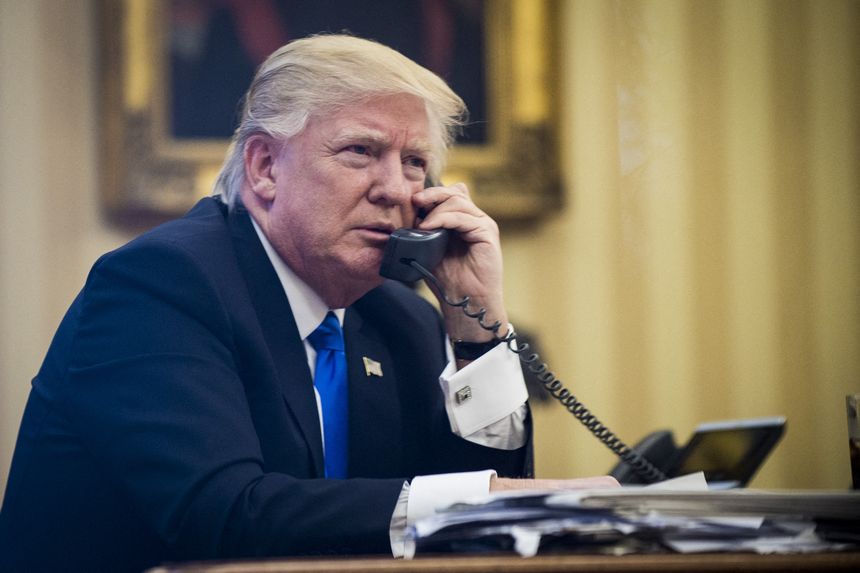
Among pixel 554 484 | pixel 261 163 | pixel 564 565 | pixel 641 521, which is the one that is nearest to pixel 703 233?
pixel 261 163

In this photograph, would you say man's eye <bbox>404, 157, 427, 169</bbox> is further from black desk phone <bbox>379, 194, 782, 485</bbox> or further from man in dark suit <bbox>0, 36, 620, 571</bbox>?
black desk phone <bbox>379, 194, 782, 485</bbox>

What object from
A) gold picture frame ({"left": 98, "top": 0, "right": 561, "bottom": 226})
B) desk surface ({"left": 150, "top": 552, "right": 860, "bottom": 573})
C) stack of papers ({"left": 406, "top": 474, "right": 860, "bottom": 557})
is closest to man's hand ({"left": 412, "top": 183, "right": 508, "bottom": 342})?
stack of papers ({"left": 406, "top": 474, "right": 860, "bottom": 557})

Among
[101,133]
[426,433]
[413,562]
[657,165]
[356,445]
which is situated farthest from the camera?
[657,165]

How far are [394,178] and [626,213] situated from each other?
1498 mm

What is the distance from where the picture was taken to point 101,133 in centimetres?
273

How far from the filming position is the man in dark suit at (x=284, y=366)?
102 cm

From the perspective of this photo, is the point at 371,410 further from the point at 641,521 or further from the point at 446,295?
the point at 641,521

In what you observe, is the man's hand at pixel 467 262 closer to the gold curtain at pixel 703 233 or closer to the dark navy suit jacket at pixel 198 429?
the dark navy suit jacket at pixel 198 429

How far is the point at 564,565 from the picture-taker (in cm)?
64

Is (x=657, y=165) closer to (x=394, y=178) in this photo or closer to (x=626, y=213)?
(x=626, y=213)

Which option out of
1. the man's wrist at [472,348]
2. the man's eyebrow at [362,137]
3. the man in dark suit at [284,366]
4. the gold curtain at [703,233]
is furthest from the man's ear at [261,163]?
the gold curtain at [703,233]

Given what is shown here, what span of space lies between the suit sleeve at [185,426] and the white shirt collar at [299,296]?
22 centimetres

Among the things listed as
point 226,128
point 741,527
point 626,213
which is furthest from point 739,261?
point 741,527

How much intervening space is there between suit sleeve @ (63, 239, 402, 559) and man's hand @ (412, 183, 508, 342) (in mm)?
457
